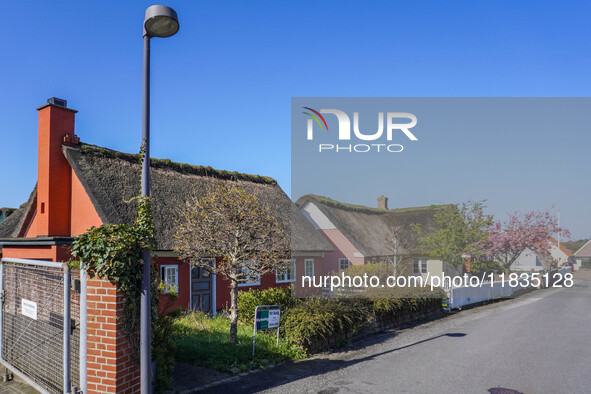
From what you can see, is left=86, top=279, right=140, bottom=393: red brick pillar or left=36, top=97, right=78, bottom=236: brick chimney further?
left=36, top=97, right=78, bottom=236: brick chimney

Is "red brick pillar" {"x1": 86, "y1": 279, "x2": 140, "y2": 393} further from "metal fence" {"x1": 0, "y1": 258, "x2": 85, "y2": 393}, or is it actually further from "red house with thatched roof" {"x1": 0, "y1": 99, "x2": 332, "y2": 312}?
"red house with thatched roof" {"x1": 0, "y1": 99, "x2": 332, "y2": 312}

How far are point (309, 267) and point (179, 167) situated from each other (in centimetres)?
911

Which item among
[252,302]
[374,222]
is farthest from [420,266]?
[252,302]

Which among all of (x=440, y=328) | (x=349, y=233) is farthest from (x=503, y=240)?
(x=440, y=328)

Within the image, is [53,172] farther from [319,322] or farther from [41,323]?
[319,322]

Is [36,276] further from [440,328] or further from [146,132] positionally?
[440,328]

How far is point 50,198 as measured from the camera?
16.9 meters

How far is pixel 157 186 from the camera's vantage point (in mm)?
19688

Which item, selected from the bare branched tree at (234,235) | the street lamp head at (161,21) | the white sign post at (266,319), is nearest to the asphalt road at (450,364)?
the white sign post at (266,319)

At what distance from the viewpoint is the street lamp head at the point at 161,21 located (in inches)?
251

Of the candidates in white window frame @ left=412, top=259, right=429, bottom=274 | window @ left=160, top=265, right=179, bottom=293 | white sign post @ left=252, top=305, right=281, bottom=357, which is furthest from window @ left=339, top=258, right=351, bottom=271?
white sign post @ left=252, top=305, right=281, bottom=357

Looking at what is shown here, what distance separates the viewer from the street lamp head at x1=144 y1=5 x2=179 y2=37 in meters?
6.39

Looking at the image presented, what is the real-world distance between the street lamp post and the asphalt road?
→ 7.76 feet

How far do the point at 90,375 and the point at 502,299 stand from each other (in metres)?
28.8
